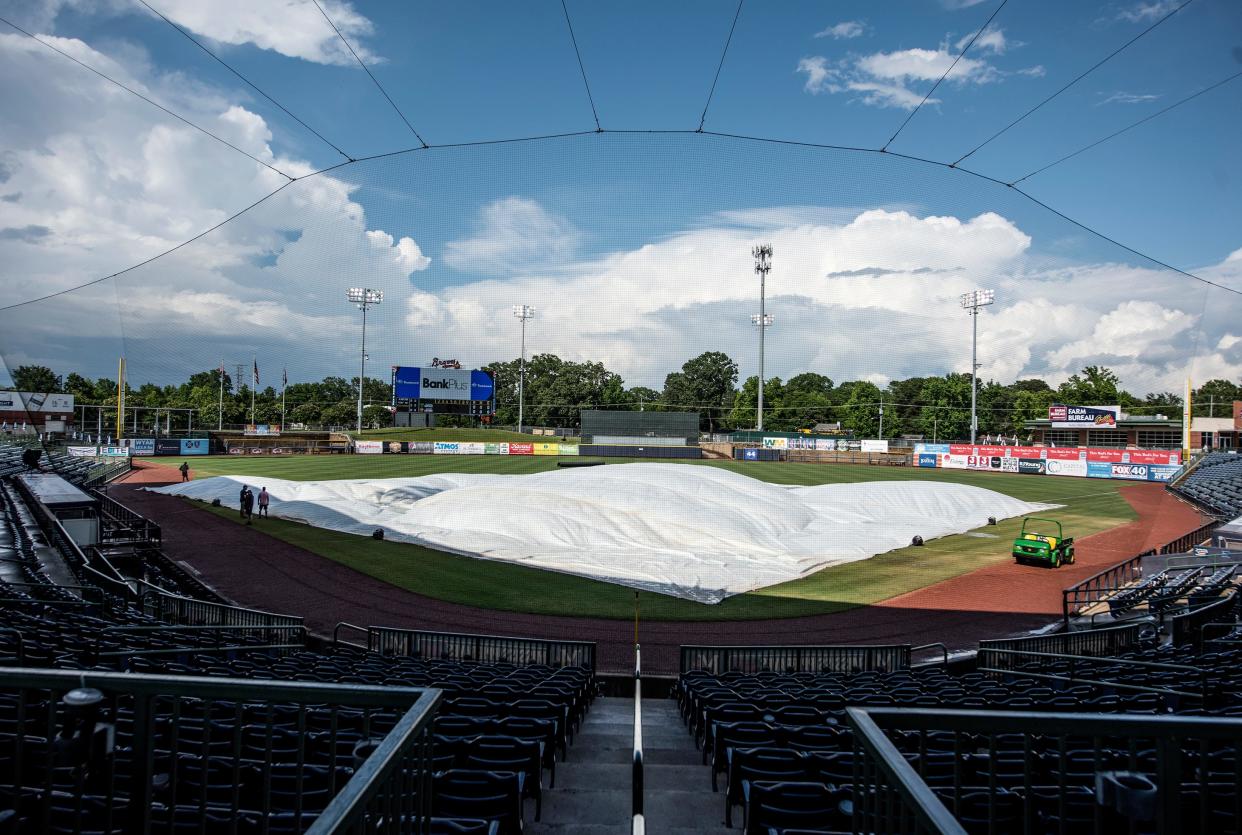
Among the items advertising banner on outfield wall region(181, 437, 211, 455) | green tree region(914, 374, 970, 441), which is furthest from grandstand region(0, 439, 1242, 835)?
green tree region(914, 374, 970, 441)

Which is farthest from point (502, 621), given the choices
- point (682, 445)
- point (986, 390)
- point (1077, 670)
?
point (986, 390)

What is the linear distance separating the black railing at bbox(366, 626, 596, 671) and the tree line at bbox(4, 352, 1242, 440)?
4412 centimetres

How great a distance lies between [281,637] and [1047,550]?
2420 cm

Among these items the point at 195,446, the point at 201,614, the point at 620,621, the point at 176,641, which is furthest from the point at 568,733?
the point at 195,446

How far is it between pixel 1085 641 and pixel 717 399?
2445 inches

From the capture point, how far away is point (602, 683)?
461 inches

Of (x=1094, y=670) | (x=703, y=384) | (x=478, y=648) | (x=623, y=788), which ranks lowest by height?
(x=478, y=648)

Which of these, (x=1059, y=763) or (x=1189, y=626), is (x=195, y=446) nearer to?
(x=1189, y=626)

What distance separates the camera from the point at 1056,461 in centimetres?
5856

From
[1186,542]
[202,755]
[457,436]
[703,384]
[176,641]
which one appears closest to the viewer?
[202,755]

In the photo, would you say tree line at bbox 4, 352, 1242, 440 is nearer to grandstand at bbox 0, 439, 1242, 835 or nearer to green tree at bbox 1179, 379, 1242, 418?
green tree at bbox 1179, 379, 1242, 418

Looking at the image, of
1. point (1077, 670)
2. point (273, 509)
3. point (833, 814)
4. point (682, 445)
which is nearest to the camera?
point (833, 814)

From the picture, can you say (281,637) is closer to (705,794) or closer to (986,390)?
(705,794)

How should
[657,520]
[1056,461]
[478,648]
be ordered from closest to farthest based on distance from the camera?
[478,648] → [657,520] → [1056,461]
